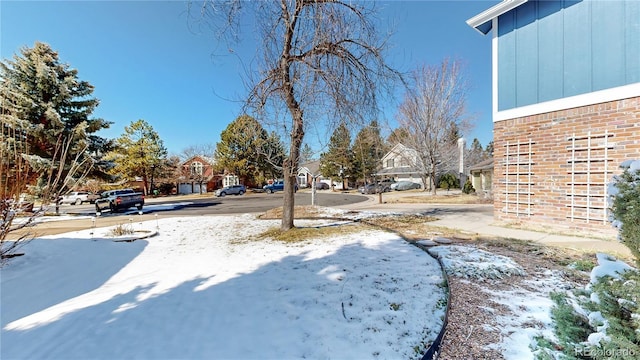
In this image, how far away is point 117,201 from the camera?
50.8ft

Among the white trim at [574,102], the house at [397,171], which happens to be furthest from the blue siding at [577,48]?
the house at [397,171]

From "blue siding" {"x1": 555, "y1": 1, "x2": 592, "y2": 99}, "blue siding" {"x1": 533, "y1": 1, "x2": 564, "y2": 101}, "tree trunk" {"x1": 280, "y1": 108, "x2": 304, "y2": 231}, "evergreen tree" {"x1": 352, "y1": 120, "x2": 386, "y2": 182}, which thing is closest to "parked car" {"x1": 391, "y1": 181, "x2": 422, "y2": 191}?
"evergreen tree" {"x1": 352, "y1": 120, "x2": 386, "y2": 182}

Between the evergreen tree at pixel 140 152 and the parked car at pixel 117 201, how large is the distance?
13.8 m

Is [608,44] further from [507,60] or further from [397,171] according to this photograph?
[397,171]

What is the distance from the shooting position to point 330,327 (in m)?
2.63

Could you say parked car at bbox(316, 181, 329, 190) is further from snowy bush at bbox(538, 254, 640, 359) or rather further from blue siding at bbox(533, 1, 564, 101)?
snowy bush at bbox(538, 254, 640, 359)

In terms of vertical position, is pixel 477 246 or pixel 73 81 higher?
pixel 73 81

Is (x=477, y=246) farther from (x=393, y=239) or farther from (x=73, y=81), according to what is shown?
(x=73, y=81)

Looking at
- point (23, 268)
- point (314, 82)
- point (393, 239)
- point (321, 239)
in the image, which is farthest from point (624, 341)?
point (23, 268)

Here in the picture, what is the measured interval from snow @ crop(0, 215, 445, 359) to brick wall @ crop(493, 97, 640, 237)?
4137 millimetres

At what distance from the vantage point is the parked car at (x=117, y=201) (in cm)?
1555

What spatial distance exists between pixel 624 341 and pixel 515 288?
7.39ft

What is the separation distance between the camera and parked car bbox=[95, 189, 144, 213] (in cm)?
1555

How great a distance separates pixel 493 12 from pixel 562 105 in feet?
10.6
